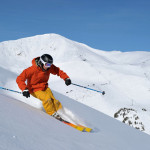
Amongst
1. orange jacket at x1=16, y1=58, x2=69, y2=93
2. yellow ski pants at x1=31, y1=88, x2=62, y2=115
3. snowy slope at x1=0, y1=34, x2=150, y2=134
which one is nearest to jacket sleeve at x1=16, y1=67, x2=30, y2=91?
orange jacket at x1=16, y1=58, x2=69, y2=93

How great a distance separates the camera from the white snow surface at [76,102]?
2.68 m

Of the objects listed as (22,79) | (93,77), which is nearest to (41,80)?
(22,79)

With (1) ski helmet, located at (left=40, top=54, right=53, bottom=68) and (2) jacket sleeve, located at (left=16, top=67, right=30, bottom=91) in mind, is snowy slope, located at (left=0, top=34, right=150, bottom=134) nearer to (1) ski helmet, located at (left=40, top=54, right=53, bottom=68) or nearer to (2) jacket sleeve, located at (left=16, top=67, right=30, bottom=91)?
(2) jacket sleeve, located at (left=16, top=67, right=30, bottom=91)

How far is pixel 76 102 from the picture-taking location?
666 centimetres

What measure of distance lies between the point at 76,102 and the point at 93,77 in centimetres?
2784

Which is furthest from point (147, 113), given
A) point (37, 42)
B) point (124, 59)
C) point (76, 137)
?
point (37, 42)

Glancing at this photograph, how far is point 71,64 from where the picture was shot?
4141 centimetres

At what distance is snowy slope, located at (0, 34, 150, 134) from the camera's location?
1912cm

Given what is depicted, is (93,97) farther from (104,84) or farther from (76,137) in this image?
(76,137)

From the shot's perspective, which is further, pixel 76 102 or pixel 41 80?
pixel 76 102

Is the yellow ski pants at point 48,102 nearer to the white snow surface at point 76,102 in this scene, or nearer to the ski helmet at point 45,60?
the white snow surface at point 76,102

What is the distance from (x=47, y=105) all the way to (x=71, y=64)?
37108 mm

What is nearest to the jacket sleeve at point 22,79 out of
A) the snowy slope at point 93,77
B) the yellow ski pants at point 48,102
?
the yellow ski pants at point 48,102

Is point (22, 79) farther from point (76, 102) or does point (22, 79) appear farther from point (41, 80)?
point (76, 102)
